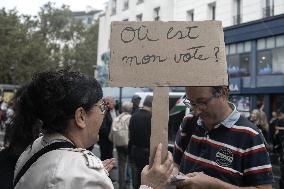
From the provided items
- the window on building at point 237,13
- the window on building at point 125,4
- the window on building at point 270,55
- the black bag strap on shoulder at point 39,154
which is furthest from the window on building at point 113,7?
the black bag strap on shoulder at point 39,154

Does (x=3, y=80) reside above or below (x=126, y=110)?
above

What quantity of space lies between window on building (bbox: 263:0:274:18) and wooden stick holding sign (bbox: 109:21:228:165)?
18.6 meters

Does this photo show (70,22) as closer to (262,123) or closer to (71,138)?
(262,123)

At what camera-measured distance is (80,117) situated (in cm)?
216

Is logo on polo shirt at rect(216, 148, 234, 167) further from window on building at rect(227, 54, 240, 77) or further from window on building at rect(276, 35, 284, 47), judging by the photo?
window on building at rect(227, 54, 240, 77)

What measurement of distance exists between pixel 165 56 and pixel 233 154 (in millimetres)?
700

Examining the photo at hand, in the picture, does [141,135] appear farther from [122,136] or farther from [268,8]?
[268,8]

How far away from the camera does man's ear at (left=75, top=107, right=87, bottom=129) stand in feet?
7.04

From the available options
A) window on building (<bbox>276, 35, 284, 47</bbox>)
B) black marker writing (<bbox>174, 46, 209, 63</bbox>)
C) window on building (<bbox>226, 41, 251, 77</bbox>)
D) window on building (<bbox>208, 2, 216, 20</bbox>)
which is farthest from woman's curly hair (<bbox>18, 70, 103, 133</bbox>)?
window on building (<bbox>208, 2, 216, 20</bbox>)

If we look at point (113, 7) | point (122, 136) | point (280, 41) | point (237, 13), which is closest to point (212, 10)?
point (237, 13)

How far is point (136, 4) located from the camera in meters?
31.7

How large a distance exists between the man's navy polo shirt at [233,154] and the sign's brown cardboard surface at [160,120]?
53cm

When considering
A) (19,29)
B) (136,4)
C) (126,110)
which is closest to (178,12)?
(136,4)

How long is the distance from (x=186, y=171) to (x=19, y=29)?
36309 millimetres
